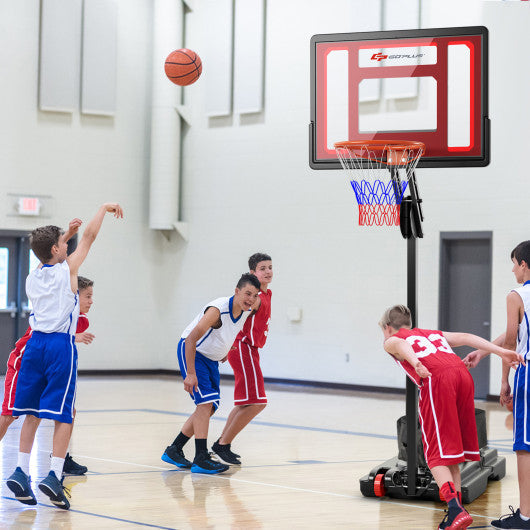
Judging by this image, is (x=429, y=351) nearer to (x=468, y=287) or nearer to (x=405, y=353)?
(x=405, y=353)

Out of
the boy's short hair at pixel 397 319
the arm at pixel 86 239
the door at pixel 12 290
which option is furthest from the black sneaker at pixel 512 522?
the door at pixel 12 290

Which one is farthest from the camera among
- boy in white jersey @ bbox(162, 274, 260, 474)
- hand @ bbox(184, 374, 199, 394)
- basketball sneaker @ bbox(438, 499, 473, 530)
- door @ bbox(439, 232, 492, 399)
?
door @ bbox(439, 232, 492, 399)

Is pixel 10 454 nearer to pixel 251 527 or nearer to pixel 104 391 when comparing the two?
pixel 251 527

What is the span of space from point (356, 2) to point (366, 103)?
702 centimetres

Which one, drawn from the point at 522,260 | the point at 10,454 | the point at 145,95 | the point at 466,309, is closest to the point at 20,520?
the point at 10,454

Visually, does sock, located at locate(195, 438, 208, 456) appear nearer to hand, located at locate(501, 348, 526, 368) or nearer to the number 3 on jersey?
the number 3 on jersey

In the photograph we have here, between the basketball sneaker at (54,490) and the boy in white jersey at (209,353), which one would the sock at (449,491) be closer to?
the basketball sneaker at (54,490)

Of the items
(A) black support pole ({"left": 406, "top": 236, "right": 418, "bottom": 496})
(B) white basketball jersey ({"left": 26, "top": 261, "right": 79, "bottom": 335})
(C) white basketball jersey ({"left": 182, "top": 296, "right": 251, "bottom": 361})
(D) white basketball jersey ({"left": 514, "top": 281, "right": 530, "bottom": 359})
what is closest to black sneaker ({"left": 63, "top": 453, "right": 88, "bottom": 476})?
(C) white basketball jersey ({"left": 182, "top": 296, "right": 251, "bottom": 361})

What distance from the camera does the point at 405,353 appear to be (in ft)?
18.3

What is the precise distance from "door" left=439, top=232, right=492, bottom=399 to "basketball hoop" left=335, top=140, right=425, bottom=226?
6.45 m

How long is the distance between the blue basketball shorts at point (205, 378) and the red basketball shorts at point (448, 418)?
233 cm

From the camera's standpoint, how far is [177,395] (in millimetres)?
14125

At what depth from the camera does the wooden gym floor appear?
5824mm

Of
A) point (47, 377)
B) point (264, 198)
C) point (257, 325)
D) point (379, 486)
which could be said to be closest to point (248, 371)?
point (257, 325)
